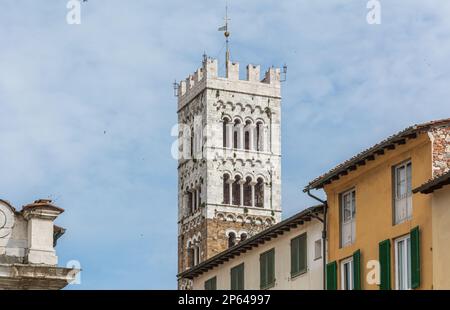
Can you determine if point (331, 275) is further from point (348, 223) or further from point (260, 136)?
point (260, 136)

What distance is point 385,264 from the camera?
50.9 meters

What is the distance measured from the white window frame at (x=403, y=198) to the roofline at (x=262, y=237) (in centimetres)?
642

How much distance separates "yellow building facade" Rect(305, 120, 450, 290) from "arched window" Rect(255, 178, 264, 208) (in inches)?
3084

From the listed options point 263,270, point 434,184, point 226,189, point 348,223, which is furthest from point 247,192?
point 434,184


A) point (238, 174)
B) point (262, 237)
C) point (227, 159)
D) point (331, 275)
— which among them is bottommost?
point (331, 275)

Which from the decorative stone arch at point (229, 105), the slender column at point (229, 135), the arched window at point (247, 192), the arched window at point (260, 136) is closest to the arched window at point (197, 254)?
the arched window at point (247, 192)

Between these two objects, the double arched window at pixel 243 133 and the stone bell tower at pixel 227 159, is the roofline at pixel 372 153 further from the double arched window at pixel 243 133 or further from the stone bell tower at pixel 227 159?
the double arched window at pixel 243 133

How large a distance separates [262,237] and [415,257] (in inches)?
555

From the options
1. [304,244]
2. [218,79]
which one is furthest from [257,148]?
[304,244]

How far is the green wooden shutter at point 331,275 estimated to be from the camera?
55.6 meters

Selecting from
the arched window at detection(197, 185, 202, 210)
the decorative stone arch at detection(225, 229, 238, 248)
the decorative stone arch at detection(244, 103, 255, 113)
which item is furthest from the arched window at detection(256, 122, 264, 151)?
the decorative stone arch at detection(225, 229, 238, 248)

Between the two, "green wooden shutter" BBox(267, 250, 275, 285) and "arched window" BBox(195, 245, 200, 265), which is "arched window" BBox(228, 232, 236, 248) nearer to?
"arched window" BBox(195, 245, 200, 265)

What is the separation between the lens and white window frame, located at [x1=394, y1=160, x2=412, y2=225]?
50.4m
